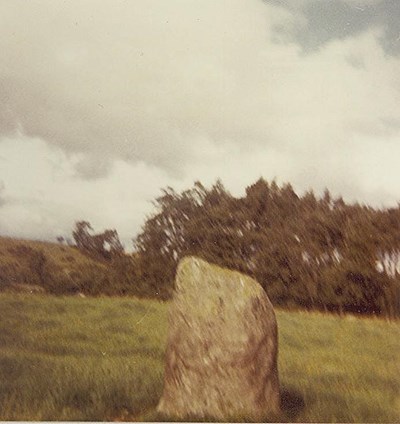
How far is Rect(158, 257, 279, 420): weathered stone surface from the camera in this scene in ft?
8.62

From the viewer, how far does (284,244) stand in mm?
2920

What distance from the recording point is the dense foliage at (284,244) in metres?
2.84

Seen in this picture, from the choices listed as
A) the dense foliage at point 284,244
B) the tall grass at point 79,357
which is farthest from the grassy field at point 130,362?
the dense foliage at point 284,244

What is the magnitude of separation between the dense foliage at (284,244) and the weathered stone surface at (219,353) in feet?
0.52

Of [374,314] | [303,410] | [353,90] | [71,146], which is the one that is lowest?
[303,410]

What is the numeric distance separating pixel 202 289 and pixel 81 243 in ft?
2.01

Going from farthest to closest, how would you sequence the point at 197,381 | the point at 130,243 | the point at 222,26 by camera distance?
the point at 222,26 → the point at 130,243 → the point at 197,381

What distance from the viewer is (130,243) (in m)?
2.80

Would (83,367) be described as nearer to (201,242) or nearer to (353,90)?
(201,242)

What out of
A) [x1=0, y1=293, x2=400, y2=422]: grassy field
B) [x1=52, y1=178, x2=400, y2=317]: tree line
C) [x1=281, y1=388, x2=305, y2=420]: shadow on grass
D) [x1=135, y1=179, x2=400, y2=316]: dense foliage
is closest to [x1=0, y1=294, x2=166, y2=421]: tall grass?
[x1=0, y1=293, x2=400, y2=422]: grassy field

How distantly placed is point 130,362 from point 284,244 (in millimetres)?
944

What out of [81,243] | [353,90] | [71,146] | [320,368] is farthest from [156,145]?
[320,368]

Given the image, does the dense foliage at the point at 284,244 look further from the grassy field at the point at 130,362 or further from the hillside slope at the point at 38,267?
the hillside slope at the point at 38,267

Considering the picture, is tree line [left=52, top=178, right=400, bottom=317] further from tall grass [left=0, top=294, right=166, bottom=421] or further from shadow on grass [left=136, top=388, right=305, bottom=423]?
shadow on grass [left=136, top=388, right=305, bottom=423]
